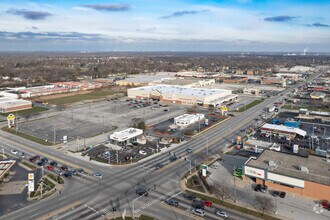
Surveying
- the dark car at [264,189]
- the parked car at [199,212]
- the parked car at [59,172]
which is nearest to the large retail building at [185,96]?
the dark car at [264,189]

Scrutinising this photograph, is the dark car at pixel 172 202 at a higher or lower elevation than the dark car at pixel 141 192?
higher

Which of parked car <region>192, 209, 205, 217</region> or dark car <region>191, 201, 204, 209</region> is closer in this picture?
parked car <region>192, 209, 205, 217</region>

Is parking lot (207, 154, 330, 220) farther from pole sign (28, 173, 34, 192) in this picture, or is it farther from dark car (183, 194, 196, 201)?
pole sign (28, 173, 34, 192)

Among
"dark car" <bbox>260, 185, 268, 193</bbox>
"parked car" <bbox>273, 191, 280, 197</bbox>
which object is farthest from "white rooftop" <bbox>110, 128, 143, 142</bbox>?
"parked car" <bbox>273, 191, 280, 197</bbox>

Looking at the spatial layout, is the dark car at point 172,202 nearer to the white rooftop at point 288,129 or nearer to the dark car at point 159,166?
the dark car at point 159,166

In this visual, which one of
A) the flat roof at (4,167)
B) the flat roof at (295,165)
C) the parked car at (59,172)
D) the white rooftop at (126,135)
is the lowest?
the parked car at (59,172)
